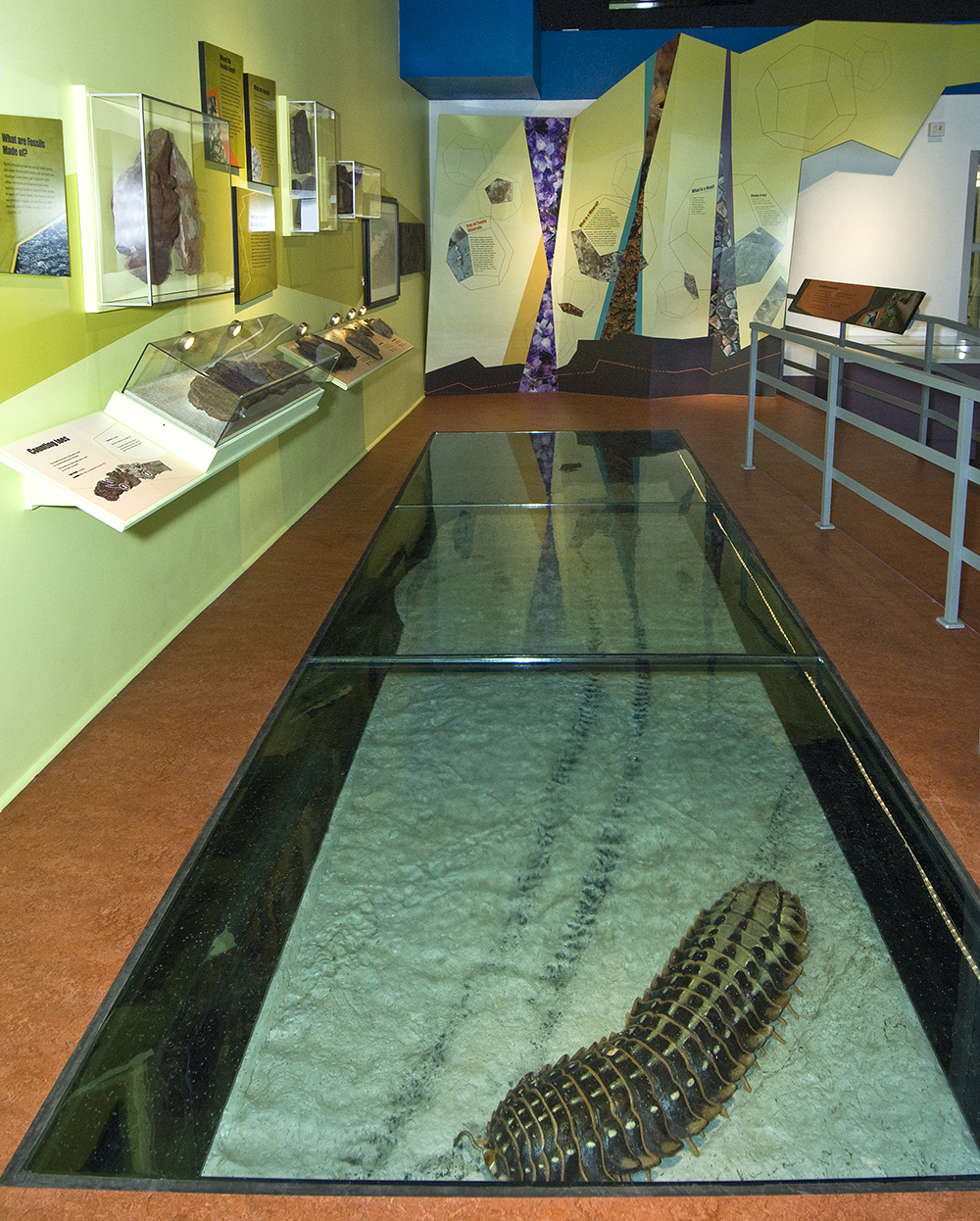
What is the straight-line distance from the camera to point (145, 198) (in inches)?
126

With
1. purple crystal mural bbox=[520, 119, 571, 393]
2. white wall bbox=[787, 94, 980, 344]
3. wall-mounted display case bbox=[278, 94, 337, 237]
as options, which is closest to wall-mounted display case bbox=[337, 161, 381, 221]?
wall-mounted display case bbox=[278, 94, 337, 237]

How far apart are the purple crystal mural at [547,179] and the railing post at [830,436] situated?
17.8ft

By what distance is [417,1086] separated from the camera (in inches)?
71.2

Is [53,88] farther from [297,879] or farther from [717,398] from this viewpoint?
[717,398]

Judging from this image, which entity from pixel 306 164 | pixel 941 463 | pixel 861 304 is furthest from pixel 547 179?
pixel 941 463

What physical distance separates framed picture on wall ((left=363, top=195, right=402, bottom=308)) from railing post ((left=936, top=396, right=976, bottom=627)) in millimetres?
4510

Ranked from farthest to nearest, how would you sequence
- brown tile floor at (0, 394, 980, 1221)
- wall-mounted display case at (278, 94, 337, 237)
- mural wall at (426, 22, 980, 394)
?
mural wall at (426, 22, 980, 394) → wall-mounted display case at (278, 94, 337, 237) → brown tile floor at (0, 394, 980, 1221)

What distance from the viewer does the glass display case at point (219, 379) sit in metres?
3.24

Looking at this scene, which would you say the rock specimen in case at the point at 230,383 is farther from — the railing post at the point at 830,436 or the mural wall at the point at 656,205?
the mural wall at the point at 656,205

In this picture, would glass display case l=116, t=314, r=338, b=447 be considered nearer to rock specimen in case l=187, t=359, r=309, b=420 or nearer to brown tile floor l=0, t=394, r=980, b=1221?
rock specimen in case l=187, t=359, r=309, b=420

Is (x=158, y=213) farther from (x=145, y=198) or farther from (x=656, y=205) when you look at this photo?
(x=656, y=205)

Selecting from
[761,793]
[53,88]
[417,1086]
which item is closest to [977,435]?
[761,793]

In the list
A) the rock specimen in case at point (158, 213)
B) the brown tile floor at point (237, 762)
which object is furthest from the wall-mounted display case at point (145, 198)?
the brown tile floor at point (237, 762)

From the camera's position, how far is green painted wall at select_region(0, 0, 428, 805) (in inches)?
109
